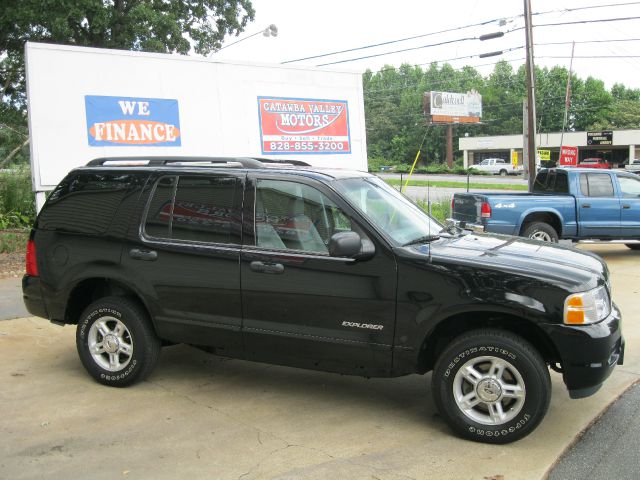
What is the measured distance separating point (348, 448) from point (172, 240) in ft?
6.94

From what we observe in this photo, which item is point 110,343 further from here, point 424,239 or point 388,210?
point 424,239

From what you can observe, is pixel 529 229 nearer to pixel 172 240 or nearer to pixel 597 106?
pixel 172 240

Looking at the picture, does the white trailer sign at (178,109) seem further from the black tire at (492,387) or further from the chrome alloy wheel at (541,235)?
the black tire at (492,387)

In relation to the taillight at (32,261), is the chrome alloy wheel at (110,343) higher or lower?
lower

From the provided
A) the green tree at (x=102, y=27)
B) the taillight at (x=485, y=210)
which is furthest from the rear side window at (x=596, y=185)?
the green tree at (x=102, y=27)

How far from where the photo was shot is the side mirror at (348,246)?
13.8ft

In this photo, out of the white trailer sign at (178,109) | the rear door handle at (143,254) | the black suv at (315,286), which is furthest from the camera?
the white trailer sign at (178,109)

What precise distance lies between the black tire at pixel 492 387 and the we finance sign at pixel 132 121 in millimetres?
9053

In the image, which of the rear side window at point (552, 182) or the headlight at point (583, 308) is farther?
the rear side window at point (552, 182)

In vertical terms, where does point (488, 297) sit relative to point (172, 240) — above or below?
below

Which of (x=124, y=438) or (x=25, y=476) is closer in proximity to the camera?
(x=25, y=476)

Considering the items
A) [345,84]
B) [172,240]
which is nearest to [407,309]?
[172,240]

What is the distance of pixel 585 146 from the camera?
208 ft

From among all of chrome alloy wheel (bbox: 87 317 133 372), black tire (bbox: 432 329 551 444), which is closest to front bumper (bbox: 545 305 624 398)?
black tire (bbox: 432 329 551 444)
